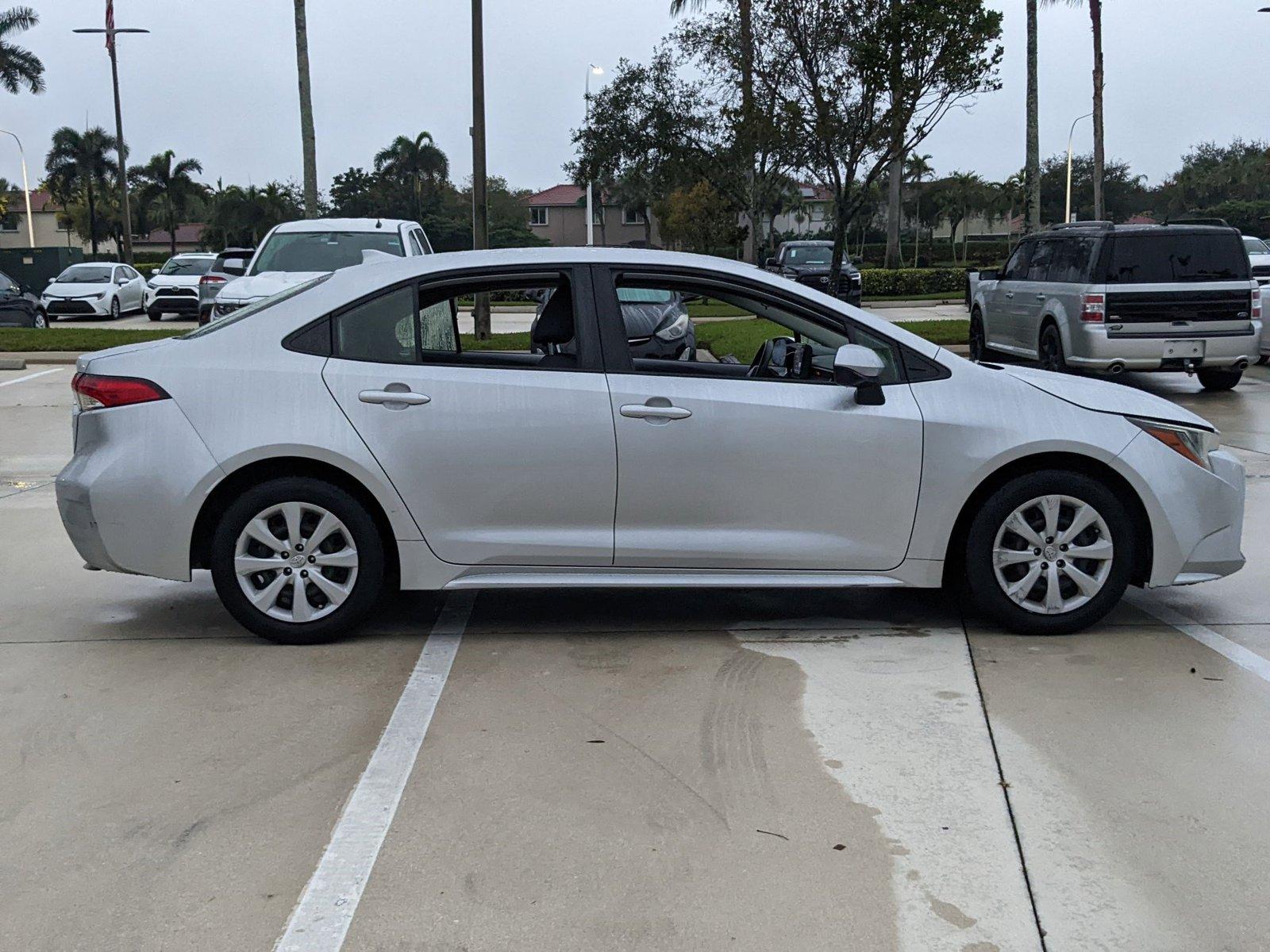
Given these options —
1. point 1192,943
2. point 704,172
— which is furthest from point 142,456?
point 704,172

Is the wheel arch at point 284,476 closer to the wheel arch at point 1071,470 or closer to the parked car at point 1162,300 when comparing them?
the wheel arch at point 1071,470

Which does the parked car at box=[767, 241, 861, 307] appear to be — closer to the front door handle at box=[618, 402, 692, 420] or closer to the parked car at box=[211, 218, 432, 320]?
the parked car at box=[211, 218, 432, 320]

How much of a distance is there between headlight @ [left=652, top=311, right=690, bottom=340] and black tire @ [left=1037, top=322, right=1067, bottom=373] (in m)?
4.40

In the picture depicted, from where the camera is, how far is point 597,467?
539 centimetres

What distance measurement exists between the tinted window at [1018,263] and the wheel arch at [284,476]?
11.9 m

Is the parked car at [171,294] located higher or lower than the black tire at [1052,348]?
higher

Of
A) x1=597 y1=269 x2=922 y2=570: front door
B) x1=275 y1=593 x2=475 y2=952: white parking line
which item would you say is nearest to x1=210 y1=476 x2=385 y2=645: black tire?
x1=275 y1=593 x2=475 y2=952: white parking line

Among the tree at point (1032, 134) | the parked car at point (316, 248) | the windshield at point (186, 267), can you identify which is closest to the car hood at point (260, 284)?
the parked car at point (316, 248)

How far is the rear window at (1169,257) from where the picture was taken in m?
13.7

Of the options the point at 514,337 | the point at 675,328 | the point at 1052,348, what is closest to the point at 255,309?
the point at 675,328

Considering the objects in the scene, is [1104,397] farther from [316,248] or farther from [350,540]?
[316,248]

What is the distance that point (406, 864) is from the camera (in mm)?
3596

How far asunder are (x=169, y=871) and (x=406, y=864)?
0.63 meters

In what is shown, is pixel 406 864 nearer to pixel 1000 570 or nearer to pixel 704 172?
pixel 1000 570
